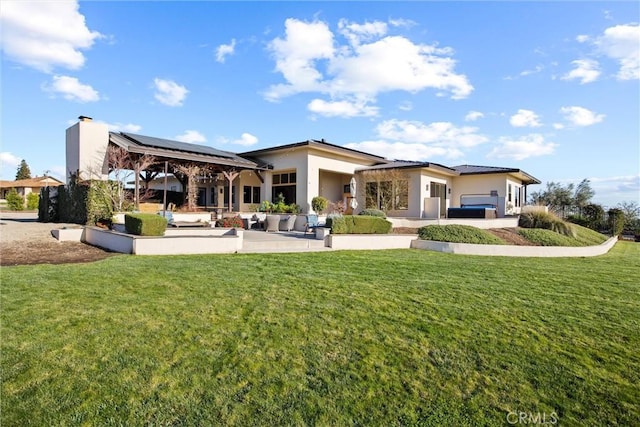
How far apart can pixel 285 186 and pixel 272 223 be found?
7.65m

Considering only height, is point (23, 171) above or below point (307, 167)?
above

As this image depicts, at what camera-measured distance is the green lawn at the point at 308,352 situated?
2.66 m

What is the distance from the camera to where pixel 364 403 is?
2.75m

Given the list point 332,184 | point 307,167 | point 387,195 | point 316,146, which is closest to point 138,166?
point 307,167

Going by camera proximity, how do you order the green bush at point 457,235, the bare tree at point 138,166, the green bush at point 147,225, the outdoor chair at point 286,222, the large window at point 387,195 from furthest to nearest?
the large window at point 387,195, the bare tree at point 138,166, the outdoor chair at point 286,222, the green bush at point 457,235, the green bush at point 147,225

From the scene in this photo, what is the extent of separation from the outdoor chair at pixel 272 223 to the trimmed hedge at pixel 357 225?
11.7 feet

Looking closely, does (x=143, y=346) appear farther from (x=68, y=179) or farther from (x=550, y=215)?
(x=550, y=215)

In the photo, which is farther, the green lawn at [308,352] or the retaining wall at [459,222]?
the retaining wall at [459,222]

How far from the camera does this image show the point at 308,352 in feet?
11.7

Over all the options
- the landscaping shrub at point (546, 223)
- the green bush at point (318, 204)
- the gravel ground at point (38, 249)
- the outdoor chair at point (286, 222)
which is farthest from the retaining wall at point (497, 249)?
the gravel ground at point (38, 249)

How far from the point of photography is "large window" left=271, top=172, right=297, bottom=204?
2298 centimetres

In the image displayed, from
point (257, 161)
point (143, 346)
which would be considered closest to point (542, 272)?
point (143, 346)

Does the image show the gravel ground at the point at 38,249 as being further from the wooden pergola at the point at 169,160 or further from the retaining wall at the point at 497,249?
the retaining wall at the point at 497,249

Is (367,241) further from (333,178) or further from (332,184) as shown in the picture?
(333,178)
